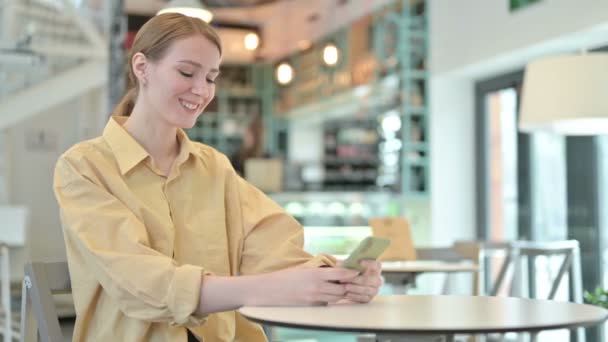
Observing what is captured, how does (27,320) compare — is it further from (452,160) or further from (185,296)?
(452,160)

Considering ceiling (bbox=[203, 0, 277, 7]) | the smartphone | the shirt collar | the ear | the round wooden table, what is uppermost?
ceiling (bbox=[203, 0, 277, 7])

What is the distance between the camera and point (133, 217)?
150 centimetres

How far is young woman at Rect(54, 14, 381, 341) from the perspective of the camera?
1389 millimetres

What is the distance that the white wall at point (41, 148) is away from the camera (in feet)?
29.1

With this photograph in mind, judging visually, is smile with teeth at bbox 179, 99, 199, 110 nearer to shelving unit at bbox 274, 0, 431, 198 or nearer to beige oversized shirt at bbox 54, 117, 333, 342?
beige oversized shirt at bbox 54, 117, 333, 342

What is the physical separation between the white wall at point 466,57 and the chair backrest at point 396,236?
212 centimetres

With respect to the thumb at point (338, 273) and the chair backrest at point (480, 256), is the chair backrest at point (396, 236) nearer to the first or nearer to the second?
the chair backrest at point (480, 256)

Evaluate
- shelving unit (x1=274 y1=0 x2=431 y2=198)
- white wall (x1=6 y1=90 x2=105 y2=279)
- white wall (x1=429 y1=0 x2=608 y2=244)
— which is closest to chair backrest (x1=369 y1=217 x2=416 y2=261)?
white wall (x1=429 y1=0 x2=608 y2=244)

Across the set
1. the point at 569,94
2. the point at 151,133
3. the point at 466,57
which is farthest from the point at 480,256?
the point at 466,57

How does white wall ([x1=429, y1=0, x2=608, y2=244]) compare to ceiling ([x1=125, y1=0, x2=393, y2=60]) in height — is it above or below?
below

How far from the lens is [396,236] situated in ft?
12.5

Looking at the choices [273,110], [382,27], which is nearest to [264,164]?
[382,27]

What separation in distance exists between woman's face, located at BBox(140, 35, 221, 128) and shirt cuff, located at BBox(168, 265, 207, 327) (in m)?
0.39

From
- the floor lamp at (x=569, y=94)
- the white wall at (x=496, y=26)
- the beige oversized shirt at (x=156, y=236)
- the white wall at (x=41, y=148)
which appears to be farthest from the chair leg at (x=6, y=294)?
the white wall at (x=41, y=148)
